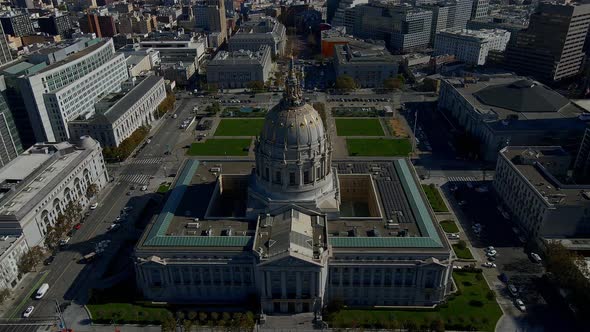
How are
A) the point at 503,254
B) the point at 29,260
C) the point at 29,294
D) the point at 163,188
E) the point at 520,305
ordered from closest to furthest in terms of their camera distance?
1. the point at 520,305
2. the point at 29,294
3. the point at 29,260
4. the point at 503,254
5. the point at 163,188

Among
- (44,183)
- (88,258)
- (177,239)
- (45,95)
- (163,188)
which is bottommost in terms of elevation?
(163,188)

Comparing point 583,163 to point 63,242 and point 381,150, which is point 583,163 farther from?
point 63,242

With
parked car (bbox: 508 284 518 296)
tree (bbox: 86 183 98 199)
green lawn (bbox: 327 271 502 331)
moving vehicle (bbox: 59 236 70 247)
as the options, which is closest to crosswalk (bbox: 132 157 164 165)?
tree (bbox: 86 183 98 199)

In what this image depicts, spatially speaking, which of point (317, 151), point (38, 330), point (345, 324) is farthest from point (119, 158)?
point (345, 324)

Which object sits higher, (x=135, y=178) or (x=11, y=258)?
(x=11, y=258)

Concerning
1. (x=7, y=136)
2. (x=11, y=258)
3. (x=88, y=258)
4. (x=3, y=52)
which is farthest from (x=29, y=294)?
(x=3, y=52)

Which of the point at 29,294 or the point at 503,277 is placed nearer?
the point at 29,294

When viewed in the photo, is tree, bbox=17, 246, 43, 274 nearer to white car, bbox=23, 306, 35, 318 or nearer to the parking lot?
white car, bbox=23, 306, 35, 318

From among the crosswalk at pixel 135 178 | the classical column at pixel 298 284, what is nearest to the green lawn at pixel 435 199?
the classical column at pixel 298 284
